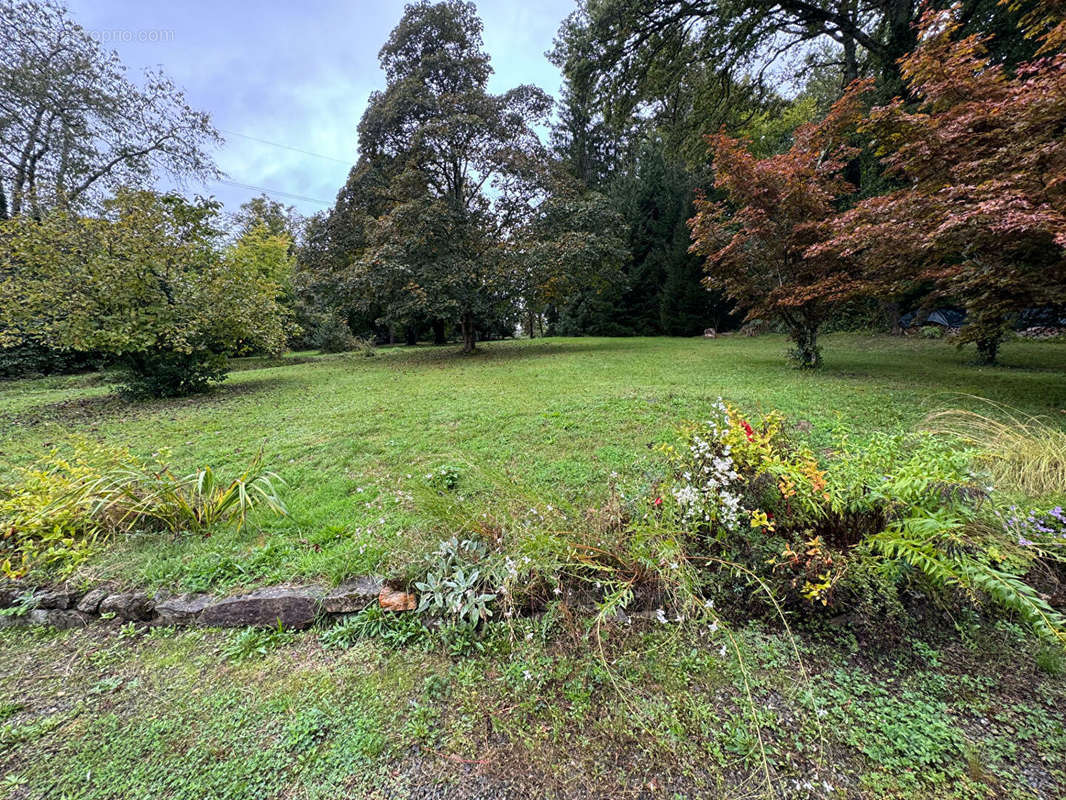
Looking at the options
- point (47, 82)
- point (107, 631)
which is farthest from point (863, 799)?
point (47, 82)

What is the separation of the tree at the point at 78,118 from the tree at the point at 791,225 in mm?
13749

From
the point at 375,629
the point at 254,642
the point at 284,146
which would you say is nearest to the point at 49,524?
the point at 254,642

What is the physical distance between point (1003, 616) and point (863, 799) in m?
1.06

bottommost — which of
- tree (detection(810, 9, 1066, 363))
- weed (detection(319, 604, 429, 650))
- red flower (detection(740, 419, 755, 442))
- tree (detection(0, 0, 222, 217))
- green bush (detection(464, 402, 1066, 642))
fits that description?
weed (detection(319, 604, 429, 650))

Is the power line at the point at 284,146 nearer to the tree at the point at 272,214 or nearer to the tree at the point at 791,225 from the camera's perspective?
the tree at the point at 272,214

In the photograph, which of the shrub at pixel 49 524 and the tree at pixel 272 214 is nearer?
the shrub at pixel 49 524

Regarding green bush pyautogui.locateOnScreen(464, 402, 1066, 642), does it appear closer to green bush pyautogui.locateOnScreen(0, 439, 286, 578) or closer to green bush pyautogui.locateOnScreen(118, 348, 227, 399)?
green bush pyautogui.locateOnScreen(0, 439, 286, 578)

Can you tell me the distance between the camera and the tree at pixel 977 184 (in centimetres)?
335

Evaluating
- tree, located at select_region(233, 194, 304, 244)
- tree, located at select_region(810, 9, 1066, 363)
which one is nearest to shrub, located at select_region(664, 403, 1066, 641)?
tree, located at select_region(810, 9, 1066, 363)

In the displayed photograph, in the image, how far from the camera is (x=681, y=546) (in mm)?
1617

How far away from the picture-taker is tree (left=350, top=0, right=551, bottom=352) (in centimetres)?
913

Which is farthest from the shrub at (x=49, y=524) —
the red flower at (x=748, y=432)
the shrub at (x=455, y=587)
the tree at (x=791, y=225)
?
the tree at (x=791, y=225)

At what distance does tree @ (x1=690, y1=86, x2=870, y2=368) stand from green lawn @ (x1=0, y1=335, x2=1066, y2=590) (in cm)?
113

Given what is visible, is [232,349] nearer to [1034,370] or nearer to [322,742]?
[322,742]
